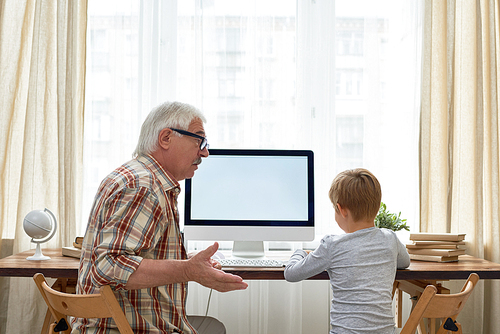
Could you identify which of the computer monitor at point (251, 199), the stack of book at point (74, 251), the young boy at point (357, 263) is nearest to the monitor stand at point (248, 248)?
the computer monitor at point (251, 199)

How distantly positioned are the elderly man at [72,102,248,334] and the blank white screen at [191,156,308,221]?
664 mm

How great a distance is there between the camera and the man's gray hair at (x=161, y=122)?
4.19ft

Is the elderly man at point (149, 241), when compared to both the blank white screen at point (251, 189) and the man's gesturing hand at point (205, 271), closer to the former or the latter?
the man's gesturing hand at point (205, 271)

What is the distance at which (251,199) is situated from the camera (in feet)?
6.52

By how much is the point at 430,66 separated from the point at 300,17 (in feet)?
2.78

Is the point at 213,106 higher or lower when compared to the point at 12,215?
higher

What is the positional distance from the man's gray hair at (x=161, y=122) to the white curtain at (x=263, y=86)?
4.14 feet

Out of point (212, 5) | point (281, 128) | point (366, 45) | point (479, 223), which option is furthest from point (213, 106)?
point (479, 223)

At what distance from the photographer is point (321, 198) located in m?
2.59

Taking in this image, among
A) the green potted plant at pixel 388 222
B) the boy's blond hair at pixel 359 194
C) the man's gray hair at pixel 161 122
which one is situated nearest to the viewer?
the man's gray hair at pixel 161 122

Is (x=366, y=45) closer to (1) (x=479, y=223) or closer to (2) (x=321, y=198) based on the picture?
(2) (x=321, y=198)

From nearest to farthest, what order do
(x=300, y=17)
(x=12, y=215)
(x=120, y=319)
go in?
(x=120, y=319) → (x=12, y=215) → (x=300, y=17)

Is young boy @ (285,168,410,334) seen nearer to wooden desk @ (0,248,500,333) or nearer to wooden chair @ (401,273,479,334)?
wooden chair @ (401,273,479,334)

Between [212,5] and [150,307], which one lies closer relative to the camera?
[150,307]
